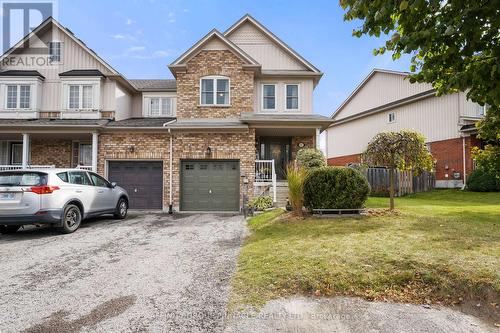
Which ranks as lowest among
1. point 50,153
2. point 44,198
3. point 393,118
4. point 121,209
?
point 121,209

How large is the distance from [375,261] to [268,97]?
11692 mm

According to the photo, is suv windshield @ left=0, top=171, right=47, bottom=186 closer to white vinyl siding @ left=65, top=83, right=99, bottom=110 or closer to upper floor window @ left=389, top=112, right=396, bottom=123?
white vinyl siding @ left=65, top=83, right=99, bottom=110

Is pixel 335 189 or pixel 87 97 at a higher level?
pixel 87 97

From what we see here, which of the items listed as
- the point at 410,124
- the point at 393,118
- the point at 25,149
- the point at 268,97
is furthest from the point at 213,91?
the point at 393,118

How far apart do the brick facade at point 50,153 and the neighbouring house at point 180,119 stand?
49 millimetres

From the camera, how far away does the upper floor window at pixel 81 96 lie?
15492mm

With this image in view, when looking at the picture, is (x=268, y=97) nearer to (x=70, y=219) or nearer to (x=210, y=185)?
(x=210, y=185)

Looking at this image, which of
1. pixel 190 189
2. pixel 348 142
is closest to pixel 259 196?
pixel 190 189

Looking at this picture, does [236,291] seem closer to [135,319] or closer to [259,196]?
[135,319]

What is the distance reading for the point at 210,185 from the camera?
1385cm

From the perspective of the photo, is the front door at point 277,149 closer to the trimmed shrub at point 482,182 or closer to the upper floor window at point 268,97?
the upper floor window at point 268,97

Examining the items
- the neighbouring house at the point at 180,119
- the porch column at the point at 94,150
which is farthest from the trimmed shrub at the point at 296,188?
the porch column at the point at 94,150

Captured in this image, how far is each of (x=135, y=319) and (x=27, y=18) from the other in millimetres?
17407

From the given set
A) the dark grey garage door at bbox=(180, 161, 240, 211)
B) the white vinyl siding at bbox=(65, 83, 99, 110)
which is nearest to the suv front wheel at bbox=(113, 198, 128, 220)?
the dark grey garage door at bbox=(180, 161, 240, 211)
